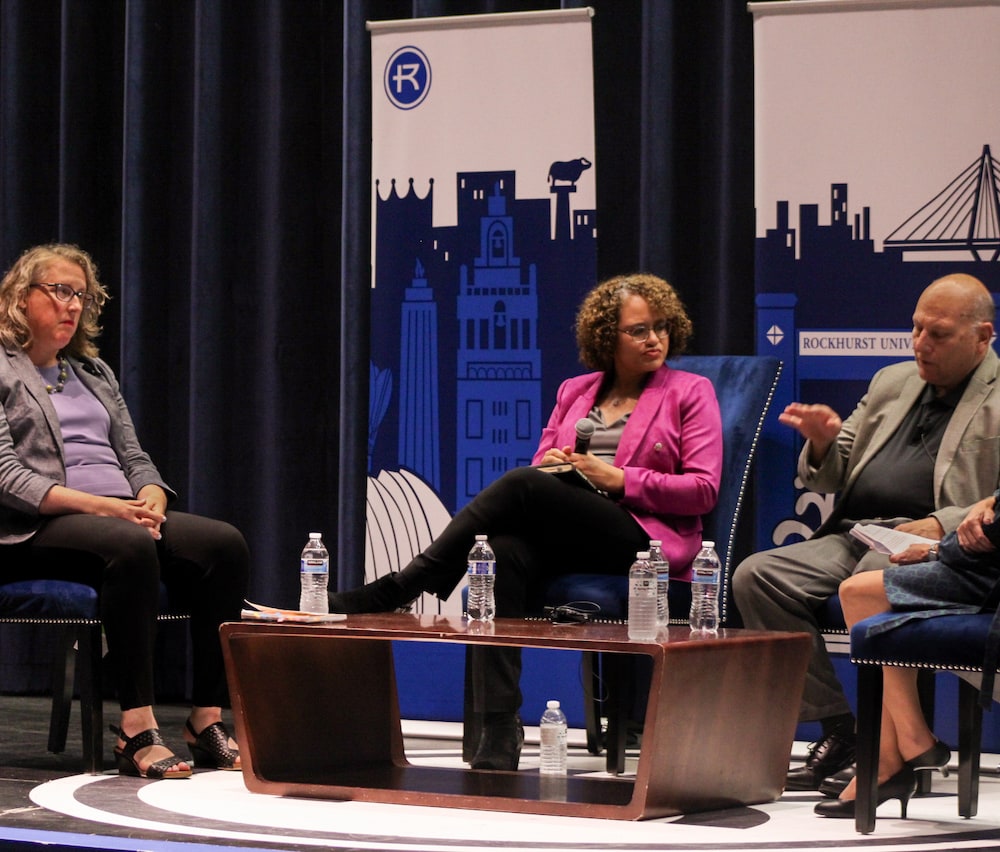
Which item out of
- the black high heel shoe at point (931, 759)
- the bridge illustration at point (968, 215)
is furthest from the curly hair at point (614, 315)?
the black high heel shoe at point (931, 759)

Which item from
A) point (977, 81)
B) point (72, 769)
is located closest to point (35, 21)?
point (72, 769)

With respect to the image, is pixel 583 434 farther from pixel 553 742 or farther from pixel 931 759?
pixel 931 759

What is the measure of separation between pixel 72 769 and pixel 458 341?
1585 mm

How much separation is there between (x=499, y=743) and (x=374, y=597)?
45 cm

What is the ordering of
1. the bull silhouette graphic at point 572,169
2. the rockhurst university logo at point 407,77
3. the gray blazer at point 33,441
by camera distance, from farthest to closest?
the rockhurst university logo at point 407,77, the bull silhouette graphic at point 572,169, the gray blazer at point 33,441

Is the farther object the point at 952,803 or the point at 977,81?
the point at 977,81

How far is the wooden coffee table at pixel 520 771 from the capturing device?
296 cm

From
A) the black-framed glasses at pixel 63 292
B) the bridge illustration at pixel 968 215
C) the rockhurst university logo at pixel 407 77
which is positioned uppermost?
the rockhurst university logo at pixel 407 77

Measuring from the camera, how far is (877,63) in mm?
4039

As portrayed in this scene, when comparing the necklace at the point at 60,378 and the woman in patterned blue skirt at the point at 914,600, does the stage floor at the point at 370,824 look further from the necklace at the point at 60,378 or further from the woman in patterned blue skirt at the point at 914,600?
the necklace at the point at 60,378

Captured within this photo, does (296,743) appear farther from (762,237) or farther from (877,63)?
(877,63)

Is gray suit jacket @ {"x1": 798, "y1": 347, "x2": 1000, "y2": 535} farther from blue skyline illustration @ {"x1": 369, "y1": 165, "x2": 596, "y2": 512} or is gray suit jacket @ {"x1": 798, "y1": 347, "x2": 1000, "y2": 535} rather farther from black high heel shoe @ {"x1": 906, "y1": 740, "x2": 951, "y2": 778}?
blue skyline illustration @ {"x1": 369, "y1": 165, "x2": 596, "y2": 512}

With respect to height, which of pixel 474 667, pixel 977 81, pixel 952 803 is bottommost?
pixel 952 803

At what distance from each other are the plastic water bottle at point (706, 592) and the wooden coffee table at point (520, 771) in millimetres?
57
